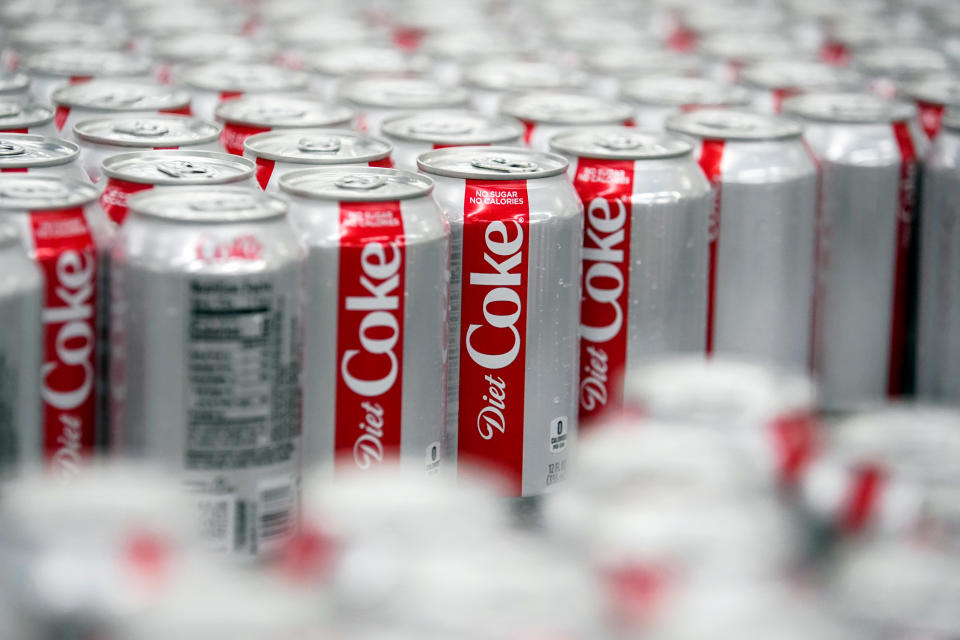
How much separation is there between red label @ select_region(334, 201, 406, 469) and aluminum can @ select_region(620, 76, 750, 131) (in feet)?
2.66

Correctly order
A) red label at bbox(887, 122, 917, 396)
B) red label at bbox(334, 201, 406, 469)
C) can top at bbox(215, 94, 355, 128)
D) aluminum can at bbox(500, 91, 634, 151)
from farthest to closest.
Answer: red label at bbox(887, 122, 917, 396) < aluminum can at bbox(500, 91, 634, 151) < can top at bbox(215, 94, 355, 128) < red label at bbox(334, 201, 406, 469)

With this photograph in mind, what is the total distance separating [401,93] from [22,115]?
0.62m

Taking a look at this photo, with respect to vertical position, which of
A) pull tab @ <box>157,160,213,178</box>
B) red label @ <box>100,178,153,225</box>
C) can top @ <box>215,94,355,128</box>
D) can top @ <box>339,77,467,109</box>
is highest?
can top @ <box>339,77,467,109</box>

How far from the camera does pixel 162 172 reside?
1530 mm

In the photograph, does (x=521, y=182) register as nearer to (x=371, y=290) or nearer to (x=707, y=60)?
(x=371, y=290)

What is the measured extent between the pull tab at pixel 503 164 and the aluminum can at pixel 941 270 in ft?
2.39

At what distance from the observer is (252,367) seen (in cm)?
129

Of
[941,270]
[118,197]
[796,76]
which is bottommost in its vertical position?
[941,270]

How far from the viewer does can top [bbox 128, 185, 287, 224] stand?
1.31 meters

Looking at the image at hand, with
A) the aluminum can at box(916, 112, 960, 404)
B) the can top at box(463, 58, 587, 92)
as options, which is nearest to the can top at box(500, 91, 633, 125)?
the can top at box(463, 58, 587, 92)

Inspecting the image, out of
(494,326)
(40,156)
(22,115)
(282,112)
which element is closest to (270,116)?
(282,112)

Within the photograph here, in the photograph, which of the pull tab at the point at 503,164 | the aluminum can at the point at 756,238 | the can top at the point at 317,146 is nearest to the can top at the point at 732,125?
the aluminum can at the point at 756,238

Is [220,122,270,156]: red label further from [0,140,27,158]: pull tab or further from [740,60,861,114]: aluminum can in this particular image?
[740,60,861,114]: aluminum can

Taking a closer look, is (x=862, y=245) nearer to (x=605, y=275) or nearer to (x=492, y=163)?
(x=605, y=275)
